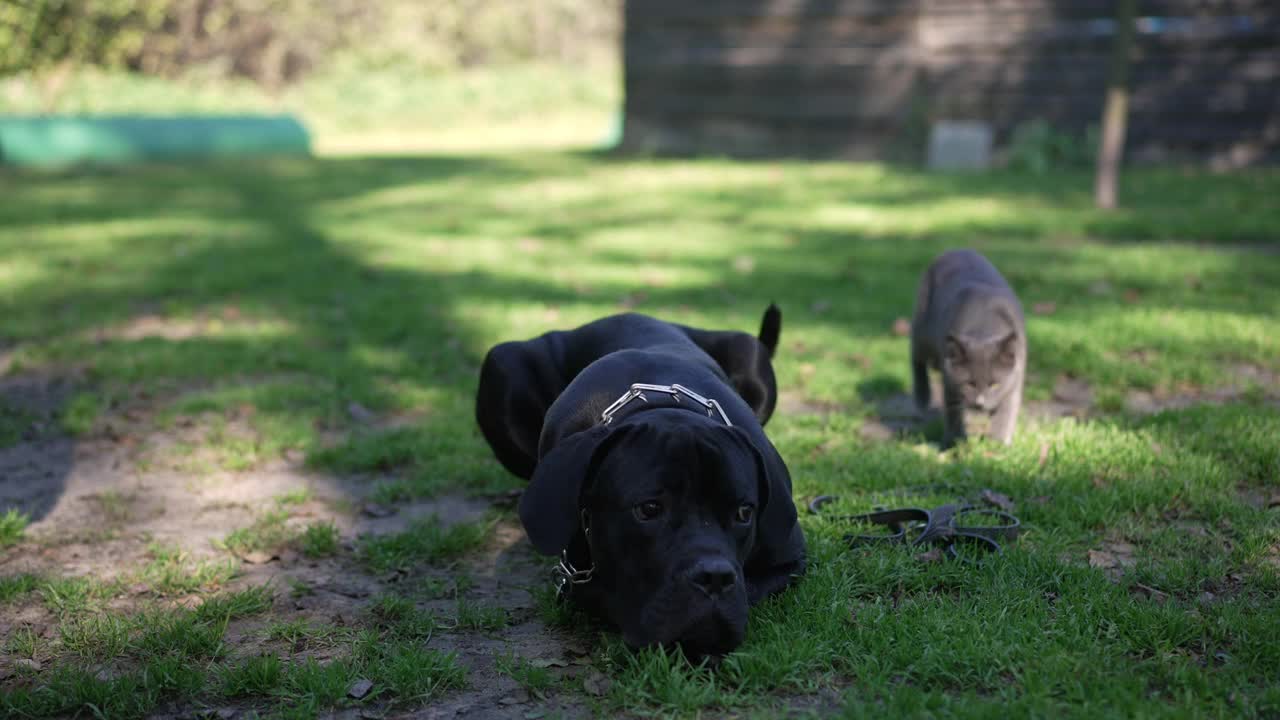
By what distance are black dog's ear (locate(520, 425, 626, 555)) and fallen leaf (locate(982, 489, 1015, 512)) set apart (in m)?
1.97

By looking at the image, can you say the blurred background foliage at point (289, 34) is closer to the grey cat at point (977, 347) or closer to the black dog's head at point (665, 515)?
the grey cat at point (977, 347)

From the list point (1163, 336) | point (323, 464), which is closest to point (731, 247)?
point (1163, 336)

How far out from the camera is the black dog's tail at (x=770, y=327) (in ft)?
16.1

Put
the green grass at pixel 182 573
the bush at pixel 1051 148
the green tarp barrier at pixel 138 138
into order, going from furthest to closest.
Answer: the green tarp barrier at pixel 138 138 → the bush at pixel 1051 148 → the green grass at pixel 182 573

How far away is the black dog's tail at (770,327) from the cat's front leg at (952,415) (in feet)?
2.60

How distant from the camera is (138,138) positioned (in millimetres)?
21094

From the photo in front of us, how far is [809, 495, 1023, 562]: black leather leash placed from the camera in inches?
158

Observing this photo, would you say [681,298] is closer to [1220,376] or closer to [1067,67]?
[1220,376]

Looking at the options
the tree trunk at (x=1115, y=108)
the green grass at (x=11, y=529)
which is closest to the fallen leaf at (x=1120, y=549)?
the green grass at (x=11, y=529)

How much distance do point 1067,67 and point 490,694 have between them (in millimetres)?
15233

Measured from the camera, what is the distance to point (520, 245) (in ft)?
37.1

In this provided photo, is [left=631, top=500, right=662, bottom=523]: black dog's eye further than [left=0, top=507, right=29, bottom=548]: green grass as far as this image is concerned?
No

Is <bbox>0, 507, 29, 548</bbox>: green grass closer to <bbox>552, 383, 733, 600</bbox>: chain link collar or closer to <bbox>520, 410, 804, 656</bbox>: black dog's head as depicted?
<bbox>552, 383, 733, 600</bbox>: chain link collar

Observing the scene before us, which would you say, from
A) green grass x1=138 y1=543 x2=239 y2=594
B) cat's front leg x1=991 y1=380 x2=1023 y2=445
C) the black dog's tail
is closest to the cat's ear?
cat's front leg x1=991 y1=380 x2=1023 y2=445
